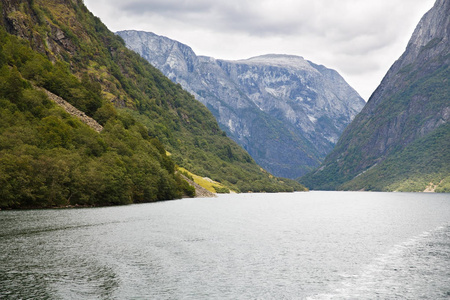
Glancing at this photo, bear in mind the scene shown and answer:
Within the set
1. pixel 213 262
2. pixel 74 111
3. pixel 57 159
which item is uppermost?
pixel 74 111

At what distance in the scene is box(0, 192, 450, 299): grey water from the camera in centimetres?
3750

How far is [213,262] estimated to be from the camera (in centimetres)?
5028

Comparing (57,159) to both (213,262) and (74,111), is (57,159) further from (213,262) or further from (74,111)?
(213,262)

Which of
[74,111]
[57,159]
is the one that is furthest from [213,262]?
[74,111]

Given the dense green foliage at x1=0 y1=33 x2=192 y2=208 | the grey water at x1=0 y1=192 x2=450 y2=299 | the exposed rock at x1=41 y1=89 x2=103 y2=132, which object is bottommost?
the grey water at x1=0 y1=192 x2=450 y2=299

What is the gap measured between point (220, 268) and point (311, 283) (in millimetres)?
10740

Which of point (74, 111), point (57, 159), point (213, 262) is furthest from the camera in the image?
point (74, 111)

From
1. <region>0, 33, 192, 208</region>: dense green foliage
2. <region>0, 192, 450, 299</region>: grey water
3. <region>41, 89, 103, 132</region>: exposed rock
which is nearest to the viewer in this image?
<region>0, 192, 450, 299</region>: grey water

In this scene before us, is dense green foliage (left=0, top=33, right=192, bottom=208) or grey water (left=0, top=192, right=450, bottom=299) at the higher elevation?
dense green foliage (left=0, top=33, right=192, bottom=208)

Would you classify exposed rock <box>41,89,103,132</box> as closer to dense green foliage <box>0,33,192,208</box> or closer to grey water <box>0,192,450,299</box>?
dense green foliage <box>0,33,192,208</box>

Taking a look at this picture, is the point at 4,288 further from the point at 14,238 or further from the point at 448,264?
the point at 448,264

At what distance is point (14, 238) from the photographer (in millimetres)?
60688

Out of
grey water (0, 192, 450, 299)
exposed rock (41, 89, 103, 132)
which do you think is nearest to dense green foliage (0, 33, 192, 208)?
exposed rock (41, 89, 103, 132)

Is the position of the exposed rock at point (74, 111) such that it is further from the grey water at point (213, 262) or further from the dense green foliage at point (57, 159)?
the grey water at point (213, 262)
